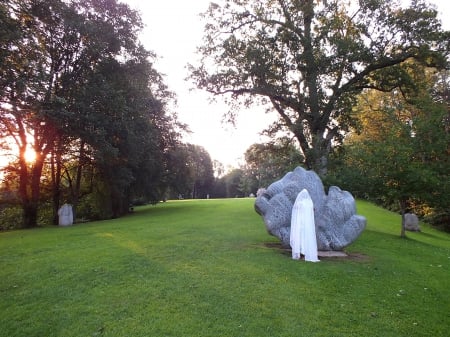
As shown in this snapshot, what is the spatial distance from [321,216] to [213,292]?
21.4ft

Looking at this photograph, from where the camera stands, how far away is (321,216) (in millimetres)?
12734

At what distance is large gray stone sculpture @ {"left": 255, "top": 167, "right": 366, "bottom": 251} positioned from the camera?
12445 mm

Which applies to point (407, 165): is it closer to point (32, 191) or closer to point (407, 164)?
point (407, 164)

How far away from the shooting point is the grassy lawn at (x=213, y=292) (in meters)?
6.18

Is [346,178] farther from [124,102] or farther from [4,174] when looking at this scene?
[4,174]

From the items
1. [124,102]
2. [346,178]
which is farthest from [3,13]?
[346,178]

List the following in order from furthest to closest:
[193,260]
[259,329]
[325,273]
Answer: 1. [193,260]
2. [325,273]
3. [259,329]

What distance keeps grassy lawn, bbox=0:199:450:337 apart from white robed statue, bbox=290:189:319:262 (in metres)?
0.48

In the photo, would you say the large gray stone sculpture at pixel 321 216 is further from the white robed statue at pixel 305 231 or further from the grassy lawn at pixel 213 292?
the white robed statue at pixel 305 231

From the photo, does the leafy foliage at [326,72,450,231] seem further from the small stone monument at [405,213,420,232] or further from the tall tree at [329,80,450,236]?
the small stone monument at [405,213,420,232]

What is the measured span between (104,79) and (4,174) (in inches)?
457

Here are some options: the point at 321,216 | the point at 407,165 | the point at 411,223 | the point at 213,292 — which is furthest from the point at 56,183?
the point at 411,223

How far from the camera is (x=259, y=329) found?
604 cm

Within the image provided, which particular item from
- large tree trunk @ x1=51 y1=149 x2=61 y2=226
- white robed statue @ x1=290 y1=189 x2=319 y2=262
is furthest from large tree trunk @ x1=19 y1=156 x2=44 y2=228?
white robed statue @ x1=290 y1=189 x2=319 y2=262
